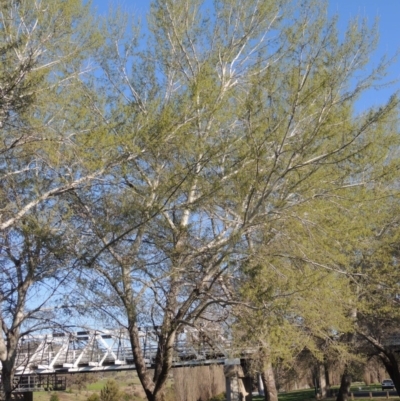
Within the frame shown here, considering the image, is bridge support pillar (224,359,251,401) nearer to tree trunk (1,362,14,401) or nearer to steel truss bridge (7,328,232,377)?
steel truss bridge (7,328,232,377)

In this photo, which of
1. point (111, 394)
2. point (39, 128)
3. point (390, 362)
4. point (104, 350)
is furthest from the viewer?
point (111, 394)

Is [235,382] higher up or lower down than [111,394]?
lower down

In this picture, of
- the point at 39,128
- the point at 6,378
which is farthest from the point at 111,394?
the point at 39,128

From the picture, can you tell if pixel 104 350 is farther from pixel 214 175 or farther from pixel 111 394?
pixel 111 394

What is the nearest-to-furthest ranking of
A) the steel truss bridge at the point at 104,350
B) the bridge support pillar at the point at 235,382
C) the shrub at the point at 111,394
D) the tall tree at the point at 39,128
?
the tall tree at the point at 39,128 < the steel truss bridge at the point at 104,350 < the bridge support pillar at the point at 235,382 < the shrub at the point at 111,394

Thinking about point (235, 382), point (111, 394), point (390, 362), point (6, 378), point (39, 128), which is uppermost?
point (39, 128)

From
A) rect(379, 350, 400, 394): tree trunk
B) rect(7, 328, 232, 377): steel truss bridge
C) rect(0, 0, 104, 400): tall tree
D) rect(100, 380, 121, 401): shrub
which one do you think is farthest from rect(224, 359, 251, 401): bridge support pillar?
rect(100, 380, 121, 401): shrub

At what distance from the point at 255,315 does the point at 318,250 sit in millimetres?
1733

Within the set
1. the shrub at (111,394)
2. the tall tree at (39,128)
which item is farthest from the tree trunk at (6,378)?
the shrub at (111,394)

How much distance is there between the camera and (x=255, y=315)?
10.4m

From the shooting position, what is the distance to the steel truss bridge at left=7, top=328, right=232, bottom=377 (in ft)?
40.8

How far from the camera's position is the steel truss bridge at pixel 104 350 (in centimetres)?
1242

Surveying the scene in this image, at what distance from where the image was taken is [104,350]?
1845 cm

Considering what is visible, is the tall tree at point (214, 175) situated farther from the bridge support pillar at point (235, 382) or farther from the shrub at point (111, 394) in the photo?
the shrub at point (111, 394)
